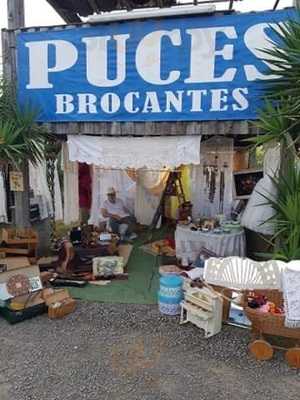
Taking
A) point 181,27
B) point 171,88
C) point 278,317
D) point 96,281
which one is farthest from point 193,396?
point 181,27

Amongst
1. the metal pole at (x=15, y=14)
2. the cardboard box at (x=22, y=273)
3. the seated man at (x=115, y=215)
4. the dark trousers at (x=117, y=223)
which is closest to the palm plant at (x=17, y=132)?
the metal pole at (x=15, y=14)

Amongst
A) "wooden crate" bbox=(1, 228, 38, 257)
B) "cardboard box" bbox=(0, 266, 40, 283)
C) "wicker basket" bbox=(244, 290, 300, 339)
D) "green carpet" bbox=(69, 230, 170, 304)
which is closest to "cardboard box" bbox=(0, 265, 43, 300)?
"cardboard box" bbox=(0, 266, 40, 283)

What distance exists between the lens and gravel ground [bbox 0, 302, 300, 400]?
3.74 m

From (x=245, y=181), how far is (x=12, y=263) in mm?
4741

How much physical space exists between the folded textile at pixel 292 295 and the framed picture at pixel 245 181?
4.24 meters

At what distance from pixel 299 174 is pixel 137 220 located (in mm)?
5803

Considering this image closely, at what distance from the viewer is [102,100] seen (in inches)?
253

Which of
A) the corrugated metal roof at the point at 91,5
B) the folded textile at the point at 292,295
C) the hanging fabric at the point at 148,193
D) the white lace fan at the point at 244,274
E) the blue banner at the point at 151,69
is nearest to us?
the folded textile at the point at 292,295

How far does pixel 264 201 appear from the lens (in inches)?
251

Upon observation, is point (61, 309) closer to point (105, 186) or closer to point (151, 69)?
point (151, 69)

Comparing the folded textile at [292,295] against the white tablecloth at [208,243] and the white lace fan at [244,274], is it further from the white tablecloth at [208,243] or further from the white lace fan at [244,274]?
the white tablecloth at [208,243]

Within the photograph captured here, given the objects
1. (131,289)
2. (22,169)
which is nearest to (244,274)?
(131,289)

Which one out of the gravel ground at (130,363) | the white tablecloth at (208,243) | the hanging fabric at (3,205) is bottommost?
the gravel ground at (130,363)

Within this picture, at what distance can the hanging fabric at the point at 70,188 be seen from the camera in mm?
7984
